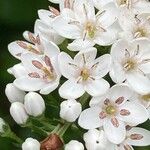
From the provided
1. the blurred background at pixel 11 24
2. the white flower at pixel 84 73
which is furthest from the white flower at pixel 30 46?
the blurred background at pixel 11 24

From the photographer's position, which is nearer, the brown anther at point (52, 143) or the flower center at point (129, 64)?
the brown anther at point (52, 143)

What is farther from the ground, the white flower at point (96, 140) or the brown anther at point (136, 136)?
the white flower at point (96, 140)

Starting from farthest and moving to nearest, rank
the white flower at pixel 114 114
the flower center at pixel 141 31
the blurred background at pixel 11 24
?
the blurred background at pixel 11 24 → the flower center at pixel 141 31 → the white flower at pixel 114 114

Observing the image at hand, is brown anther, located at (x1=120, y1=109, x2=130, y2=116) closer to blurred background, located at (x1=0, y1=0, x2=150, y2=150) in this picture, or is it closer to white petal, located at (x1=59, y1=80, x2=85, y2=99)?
white petal, located at (x1=59, y1=80, x2=85, y2=99)

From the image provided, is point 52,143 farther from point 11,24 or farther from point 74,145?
point 11,24

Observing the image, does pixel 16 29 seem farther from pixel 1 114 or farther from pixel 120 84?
pixel 120 84

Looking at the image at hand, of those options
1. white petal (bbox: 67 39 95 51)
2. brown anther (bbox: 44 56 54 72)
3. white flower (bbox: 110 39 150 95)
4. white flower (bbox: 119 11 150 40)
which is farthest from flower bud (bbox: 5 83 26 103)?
white flower (bbox: 119 11 150 40)

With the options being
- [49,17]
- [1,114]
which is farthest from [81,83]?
[1,114]

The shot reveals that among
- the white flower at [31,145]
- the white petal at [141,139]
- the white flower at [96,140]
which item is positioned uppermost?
the white flower at [31,145]

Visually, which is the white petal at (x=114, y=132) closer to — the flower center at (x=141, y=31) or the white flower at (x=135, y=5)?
the flower center at (x=141, y=31)
